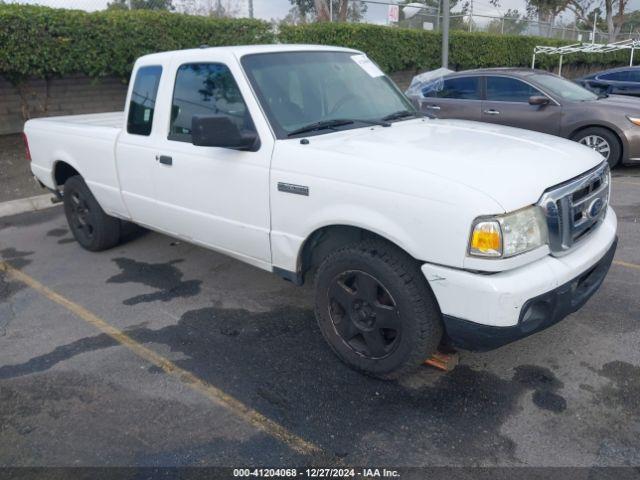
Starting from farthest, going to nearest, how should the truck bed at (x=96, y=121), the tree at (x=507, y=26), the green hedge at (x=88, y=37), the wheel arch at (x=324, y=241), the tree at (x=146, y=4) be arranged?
the tree at (x=507, y=26) < the tree at (x=146, y=4) < the green hedge at (x=88, y=37) < the truck bed at (x=96, y=121) < the wheel arch at (x=324, y=241)

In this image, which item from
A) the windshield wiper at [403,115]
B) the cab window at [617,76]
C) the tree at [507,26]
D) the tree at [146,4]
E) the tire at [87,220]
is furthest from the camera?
the tree at [507,26]

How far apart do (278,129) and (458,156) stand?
1149 mm

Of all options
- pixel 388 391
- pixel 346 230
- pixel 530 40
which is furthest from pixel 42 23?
pixel 530 40

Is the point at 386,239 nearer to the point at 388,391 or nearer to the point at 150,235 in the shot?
the point at 388,391

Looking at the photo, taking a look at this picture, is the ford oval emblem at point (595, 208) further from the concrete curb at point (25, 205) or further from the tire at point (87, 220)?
the concrete curb at point (25, 205)

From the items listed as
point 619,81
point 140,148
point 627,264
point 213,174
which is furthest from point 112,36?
point 619,81

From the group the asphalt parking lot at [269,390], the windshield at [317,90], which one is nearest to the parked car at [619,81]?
the asphalt parking lot at [269,390]

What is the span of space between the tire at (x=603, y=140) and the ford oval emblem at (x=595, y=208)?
559cm

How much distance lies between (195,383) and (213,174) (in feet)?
4.61

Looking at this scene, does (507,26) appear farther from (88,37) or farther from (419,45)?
(88,37)

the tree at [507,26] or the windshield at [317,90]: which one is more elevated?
the tree at [507,26]

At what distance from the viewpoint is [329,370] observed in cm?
346

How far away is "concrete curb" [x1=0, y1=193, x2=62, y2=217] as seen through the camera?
24.2ft

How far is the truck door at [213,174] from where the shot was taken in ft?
11.8
